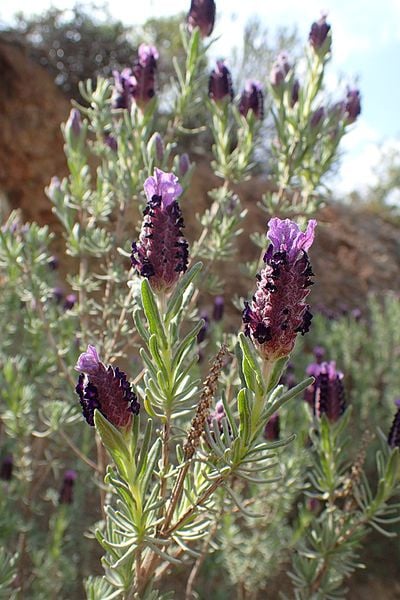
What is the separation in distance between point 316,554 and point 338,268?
5694 millimetres

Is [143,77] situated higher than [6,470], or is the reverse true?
[143,77]

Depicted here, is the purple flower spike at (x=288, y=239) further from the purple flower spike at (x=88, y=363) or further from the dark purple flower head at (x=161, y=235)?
the purple flower spike at (x=88, y=363)

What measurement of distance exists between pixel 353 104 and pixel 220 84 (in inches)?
18.6

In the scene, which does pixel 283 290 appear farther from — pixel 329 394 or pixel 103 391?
pixel 329 394

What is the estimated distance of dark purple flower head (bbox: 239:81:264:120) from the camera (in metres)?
1.73

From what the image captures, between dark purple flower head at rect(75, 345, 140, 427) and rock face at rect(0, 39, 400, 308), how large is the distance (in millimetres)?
4033

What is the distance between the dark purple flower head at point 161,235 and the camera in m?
0.89

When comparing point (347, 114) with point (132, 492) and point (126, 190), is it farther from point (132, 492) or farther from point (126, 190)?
point (132, 492)

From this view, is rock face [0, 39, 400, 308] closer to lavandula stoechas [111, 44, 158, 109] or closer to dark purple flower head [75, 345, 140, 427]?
lavandula stoechas [111, 44, 158, 109]

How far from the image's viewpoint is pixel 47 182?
534 cm

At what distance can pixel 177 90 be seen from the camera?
1.79 meters

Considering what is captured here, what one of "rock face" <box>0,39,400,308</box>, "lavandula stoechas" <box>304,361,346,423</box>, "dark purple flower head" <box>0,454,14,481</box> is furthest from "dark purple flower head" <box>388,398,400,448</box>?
"rock face" <box>0,39,400,308</box>

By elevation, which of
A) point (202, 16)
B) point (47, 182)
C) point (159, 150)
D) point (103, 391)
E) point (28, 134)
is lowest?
point (103, 391)

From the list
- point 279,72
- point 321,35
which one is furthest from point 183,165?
point 321,35
